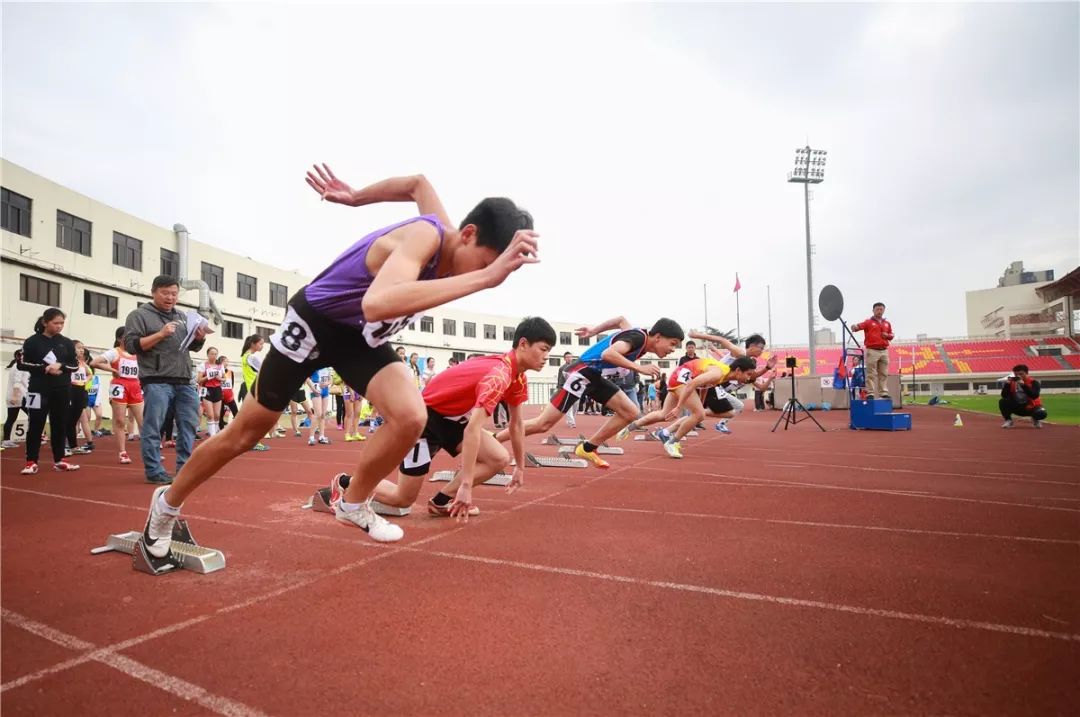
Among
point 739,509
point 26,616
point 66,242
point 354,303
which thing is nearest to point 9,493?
point 26,616

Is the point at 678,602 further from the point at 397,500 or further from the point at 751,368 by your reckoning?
the point at 751,368

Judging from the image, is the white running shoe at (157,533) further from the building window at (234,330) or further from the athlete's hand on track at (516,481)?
the building window at (234,330)

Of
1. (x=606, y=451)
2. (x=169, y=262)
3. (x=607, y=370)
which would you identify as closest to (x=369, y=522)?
(x=607, y=370)

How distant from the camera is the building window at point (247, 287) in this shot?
3366 cm

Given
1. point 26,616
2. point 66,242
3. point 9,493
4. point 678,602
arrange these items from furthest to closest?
point 66,242, point 9,493, point 678,602, point 26,616

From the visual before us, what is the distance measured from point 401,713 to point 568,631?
0.73 m

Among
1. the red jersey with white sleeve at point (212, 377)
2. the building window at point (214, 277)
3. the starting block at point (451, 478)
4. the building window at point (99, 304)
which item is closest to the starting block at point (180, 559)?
the starting block at point (451, 478)

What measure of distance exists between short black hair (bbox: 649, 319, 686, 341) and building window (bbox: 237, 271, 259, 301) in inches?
1305

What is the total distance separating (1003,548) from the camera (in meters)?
3.23

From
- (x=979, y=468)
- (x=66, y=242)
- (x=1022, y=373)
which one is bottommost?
(x=979, y=468)

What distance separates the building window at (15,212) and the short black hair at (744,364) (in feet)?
82.1

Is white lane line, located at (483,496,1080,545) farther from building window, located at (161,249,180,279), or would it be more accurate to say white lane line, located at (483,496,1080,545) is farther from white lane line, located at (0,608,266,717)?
building window, located at (161,249,180,279)

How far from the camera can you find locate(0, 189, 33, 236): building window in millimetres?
19952

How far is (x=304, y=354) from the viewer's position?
107 inches
